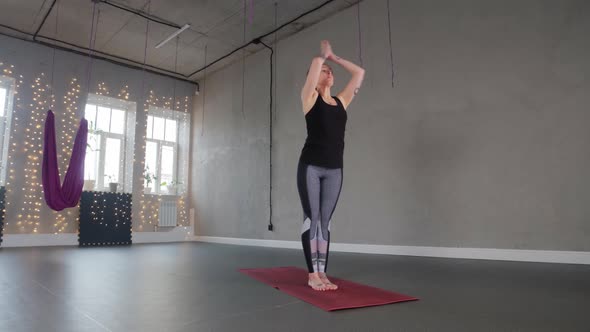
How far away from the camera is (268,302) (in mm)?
1796

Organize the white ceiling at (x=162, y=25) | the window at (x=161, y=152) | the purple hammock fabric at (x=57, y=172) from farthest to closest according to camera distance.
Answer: the window at (x=161, y=152), the purple hammock fabric at (x=57, y=172), the white ceiling at (x=162, y=25)

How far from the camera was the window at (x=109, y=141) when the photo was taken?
7.05m

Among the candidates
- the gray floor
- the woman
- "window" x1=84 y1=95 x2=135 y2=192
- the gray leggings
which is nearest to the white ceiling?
"window" x1=84 y1=95 x2=135 y2=192

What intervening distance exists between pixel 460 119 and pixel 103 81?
21.5ft

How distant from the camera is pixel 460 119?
4.02m

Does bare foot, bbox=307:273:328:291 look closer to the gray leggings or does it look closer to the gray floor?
the gray leggings

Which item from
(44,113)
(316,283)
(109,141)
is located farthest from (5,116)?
(316,283)

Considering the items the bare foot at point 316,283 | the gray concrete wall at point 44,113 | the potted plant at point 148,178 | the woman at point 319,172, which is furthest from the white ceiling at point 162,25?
the bare foot at point 316,283

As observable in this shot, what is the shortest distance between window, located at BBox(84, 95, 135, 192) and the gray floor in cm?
441

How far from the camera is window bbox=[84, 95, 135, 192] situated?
705cm

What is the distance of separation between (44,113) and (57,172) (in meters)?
1.37

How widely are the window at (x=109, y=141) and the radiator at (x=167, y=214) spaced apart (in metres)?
0.78

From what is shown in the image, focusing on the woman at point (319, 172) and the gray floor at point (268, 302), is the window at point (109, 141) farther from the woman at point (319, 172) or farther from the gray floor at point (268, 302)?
the woman at point (319, 172)

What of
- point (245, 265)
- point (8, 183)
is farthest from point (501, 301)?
point (8, 183)
